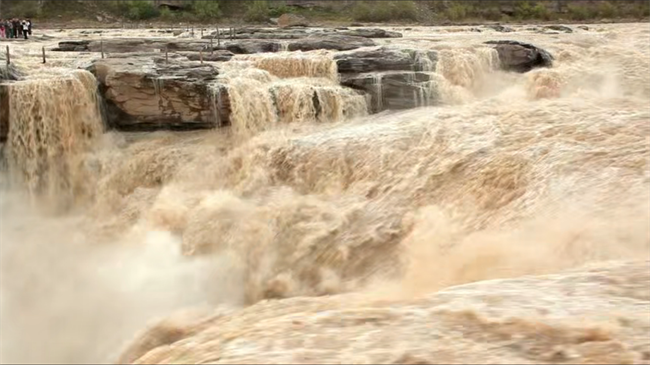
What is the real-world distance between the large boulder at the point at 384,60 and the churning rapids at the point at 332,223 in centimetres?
25

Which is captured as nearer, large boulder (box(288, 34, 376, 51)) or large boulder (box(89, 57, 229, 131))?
large boulder (box(89, 57, 229, 131))

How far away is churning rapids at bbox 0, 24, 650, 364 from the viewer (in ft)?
15.7

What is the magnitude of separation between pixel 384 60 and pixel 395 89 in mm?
1297

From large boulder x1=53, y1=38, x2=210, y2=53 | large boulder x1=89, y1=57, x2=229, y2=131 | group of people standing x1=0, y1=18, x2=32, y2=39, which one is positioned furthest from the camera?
group of people standing x1=0, y1=18, x2=32, y2=39

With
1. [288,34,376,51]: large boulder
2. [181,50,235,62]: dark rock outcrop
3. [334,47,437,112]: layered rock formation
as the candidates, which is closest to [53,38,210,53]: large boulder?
[181,50,235,62]: dark rock outcrop

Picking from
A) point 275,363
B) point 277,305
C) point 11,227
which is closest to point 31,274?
point 11,227

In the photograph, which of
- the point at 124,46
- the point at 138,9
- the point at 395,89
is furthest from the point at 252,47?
the point at 138,9

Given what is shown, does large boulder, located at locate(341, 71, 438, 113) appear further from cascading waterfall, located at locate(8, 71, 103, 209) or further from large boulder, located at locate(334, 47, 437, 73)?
cascading waterfall, located at locate(8, 71, 103, 209)

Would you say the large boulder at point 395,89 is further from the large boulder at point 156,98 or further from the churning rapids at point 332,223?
the large boulder at point 156,98

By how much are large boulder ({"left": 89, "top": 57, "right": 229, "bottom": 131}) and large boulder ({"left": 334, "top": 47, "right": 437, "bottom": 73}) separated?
3.21 metres

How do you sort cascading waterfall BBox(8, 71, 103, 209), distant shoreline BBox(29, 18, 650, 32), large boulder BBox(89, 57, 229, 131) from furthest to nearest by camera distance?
distant shoreline BBox(29, 18, 650, 32)
large boulder BBox(89, 57, 229, 131)
cascading waterfall BBox(8, 71, 103, 209)

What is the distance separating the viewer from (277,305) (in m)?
6.23

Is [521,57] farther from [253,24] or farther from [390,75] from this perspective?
[253,24]

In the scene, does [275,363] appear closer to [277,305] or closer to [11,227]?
[277,305]
